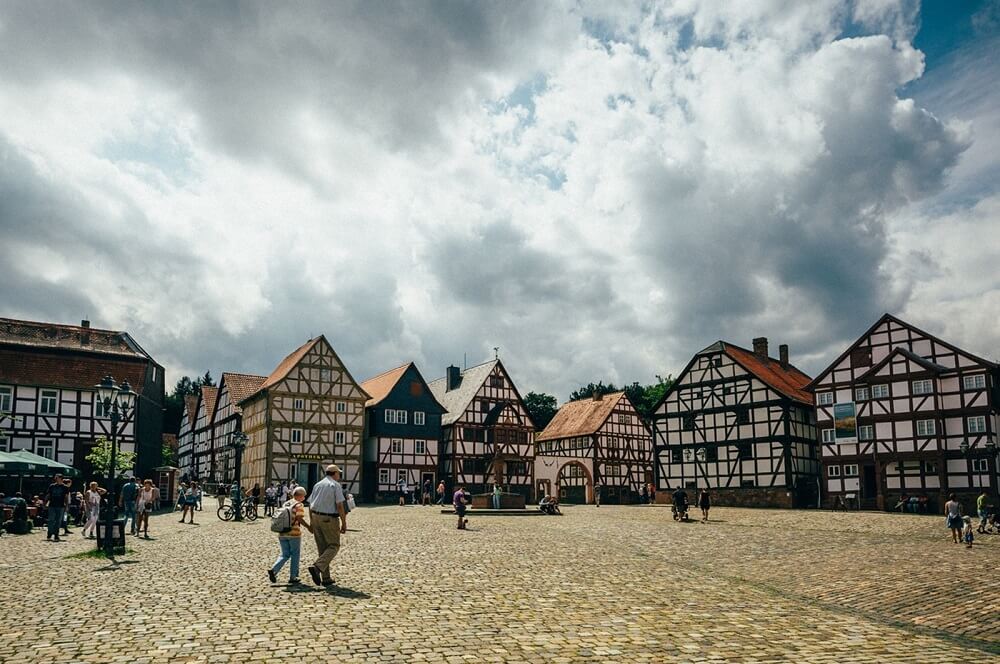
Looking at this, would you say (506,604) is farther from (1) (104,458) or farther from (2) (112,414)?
(1) (104,458)

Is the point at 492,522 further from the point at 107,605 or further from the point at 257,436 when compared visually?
the point at 257,436

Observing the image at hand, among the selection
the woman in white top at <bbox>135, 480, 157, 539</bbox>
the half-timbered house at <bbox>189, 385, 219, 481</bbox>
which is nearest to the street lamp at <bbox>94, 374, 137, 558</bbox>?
the woman in white top at <bbox>135, 480, 157, 539</bbox>

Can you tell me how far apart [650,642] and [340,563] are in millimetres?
9087

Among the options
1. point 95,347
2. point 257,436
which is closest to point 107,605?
point 95,347

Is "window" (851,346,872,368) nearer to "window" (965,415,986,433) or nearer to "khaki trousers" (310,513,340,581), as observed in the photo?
"window" (965,415,986,433)

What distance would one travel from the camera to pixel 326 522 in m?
13.7

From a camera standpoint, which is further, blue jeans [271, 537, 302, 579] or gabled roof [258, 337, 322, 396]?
gabled roof [258, 337, 322, 396]

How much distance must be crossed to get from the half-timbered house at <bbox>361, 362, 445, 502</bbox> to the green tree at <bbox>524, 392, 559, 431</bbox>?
4401 centimetres

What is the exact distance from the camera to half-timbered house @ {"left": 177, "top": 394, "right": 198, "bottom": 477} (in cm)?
8255

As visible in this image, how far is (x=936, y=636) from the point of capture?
34.9 feet

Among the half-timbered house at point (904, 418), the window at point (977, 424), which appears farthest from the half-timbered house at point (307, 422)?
the window at point (977, 424)

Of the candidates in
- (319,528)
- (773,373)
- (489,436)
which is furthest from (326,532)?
(489,436)

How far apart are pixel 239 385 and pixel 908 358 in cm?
4938

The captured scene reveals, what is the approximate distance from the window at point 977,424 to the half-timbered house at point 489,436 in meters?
32.1
